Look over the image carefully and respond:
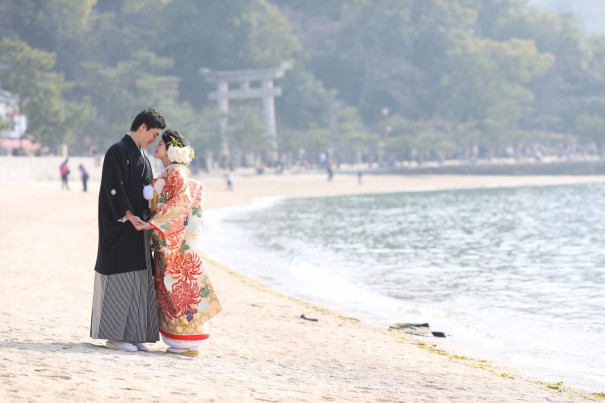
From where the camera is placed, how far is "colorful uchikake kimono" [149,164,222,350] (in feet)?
22.7

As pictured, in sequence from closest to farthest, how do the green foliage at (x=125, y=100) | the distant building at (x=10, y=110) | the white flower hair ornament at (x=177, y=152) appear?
1. the white flower hair ornament at (x=177, y=152)
2. the distant building at (x=10, y=110)
3. the green foliage at (x=125, y=100)

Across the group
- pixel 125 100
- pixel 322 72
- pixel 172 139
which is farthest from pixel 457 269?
pixel 322 72

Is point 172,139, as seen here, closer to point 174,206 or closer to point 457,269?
point 174,206

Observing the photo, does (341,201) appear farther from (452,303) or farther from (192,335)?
(192,335)

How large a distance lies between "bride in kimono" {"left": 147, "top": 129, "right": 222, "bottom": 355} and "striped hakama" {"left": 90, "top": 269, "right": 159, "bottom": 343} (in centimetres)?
20

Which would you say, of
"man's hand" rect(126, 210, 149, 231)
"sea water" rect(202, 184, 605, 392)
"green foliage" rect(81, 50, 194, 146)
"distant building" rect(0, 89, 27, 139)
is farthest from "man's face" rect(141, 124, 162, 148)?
"green foliage" rect(81, 50, 194, 146)

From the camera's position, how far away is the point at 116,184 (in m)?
6.75

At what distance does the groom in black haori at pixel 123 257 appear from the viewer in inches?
266

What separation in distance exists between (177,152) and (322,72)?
8376 centimetres

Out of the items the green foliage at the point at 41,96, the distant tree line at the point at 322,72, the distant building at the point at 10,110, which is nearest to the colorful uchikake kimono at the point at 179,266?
the green foliage at the point at 41,96

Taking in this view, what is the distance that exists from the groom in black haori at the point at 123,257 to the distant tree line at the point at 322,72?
42832mm

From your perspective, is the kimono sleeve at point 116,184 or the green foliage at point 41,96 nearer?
the kimono sleeve at point 116,184

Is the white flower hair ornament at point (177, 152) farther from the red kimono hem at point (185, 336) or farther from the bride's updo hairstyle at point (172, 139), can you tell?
the red kimono hem at point (185, 336)

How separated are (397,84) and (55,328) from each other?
87340mm
